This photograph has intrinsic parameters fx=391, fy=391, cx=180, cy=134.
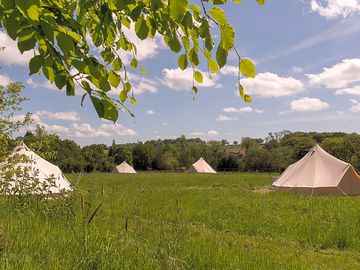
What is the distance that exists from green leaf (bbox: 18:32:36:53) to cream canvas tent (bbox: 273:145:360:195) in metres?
22.3

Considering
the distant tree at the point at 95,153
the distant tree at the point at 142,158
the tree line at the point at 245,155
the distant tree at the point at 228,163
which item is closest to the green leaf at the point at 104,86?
the distant tree at the point at 95,153

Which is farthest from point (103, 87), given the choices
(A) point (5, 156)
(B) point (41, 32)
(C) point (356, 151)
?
(C) point (356, 151)

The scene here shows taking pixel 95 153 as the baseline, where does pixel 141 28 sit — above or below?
above

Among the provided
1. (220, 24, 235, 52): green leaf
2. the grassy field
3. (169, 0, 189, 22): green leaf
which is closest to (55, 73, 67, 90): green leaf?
(169, 0, 189, 22): green leaf

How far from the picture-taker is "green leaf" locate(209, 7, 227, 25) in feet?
7.03

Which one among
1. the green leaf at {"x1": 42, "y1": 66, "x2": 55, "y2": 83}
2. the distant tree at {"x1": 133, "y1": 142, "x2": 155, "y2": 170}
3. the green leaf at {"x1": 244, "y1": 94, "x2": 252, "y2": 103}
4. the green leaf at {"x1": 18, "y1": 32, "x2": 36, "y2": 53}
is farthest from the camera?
the distant tree at {"x1": 133, "y1": 142, "x2": 155, "y2": 170}

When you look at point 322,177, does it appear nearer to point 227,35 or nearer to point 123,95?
point 123,95

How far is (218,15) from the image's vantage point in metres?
2.15

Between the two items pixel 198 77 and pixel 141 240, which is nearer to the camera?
pixel 198 77

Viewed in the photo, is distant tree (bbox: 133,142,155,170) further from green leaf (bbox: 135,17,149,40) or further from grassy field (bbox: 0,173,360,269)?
green leaf (bbox: 135,17,149,40)

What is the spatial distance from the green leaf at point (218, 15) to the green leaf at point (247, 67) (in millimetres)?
239

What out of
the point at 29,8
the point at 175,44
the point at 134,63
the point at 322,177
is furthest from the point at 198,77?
the point at 322,177

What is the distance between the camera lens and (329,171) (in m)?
23.6

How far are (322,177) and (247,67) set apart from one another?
22.9m
